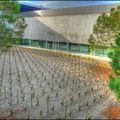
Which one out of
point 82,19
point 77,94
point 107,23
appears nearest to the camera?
point 77,94

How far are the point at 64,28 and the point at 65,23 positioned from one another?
908 mm

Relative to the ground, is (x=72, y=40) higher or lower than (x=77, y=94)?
higher

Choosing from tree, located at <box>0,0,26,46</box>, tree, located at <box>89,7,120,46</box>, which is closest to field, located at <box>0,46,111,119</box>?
tree, located at <box>0,0,26,46</box>

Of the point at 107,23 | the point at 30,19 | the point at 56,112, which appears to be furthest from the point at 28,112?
the point at 30,19

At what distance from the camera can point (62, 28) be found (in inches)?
1623

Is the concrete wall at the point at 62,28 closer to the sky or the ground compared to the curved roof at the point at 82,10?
closer to the ground

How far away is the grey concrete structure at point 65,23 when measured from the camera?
37219mm

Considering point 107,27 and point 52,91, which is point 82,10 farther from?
point 52,91

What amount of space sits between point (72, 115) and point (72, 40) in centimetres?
2666

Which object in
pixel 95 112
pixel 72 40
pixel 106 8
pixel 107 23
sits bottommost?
pixel 95 112

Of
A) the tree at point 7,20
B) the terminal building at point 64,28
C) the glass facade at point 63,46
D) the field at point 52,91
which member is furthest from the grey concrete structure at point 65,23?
the tree at point 7,20

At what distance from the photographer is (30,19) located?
47719 millimetres

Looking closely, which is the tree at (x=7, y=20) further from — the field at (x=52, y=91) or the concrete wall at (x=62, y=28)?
the concrete wall at (x=62, y=28)

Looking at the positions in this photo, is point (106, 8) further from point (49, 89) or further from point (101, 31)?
point (49, 89)
